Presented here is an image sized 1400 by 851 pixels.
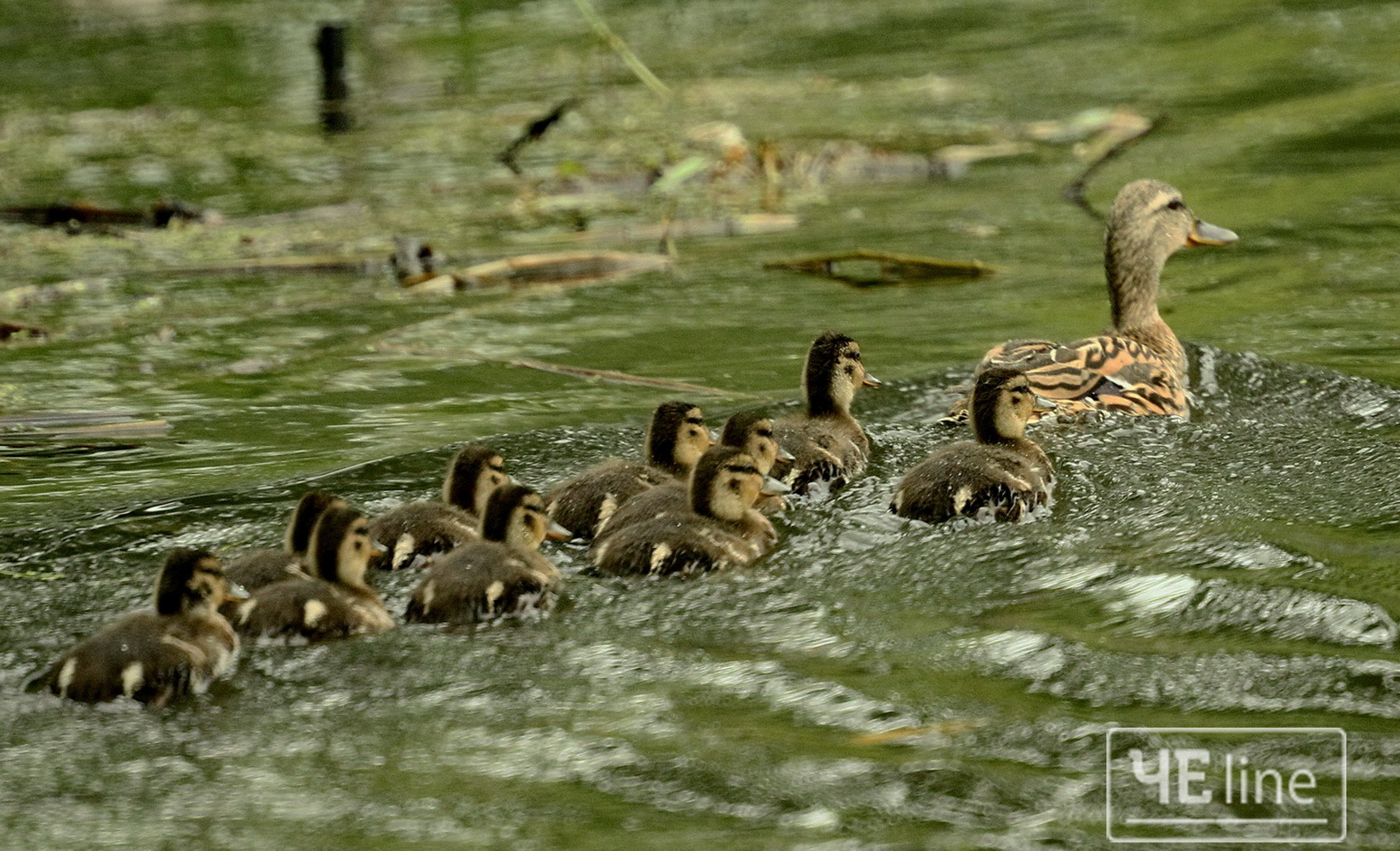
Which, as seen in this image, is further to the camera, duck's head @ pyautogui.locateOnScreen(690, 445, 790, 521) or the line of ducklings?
duck's head @ pyautogui.locateOnScreen(690, 445, 790, 521)

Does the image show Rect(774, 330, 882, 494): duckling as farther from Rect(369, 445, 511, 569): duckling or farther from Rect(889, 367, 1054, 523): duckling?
Rect(369, 445, 511, 569): duckling

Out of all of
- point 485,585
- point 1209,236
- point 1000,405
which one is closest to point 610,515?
point 485,585

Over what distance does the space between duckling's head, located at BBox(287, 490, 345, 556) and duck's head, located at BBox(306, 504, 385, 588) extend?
0.09 meters

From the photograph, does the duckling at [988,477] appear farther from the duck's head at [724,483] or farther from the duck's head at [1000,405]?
the duck's head at [724,483]

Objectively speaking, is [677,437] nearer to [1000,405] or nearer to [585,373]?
[1000,405]

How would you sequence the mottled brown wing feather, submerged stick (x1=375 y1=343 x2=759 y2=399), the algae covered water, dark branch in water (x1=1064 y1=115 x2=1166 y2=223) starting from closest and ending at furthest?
1. the algae covered water
2. the mottled brown wing feather
3. submerged stick (x1=375 y1=343 x2=759 y2=399)
4. dark branch in water (x1=1064 y1=115 x2=1166 y2=223)

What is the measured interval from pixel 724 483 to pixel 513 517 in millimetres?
499

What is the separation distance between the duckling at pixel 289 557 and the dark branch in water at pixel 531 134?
18.8ft

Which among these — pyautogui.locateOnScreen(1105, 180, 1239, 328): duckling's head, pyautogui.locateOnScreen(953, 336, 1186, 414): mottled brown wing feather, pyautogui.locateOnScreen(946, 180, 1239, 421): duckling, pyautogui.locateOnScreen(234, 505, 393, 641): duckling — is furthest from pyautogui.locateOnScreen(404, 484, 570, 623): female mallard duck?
pyautogui.locateOnScreen(1105, 180, 1239, 328): duckling's head

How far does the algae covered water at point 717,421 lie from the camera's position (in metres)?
3.20

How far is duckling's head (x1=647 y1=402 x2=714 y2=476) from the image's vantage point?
4918 millimetres

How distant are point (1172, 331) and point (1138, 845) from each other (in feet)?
12.3

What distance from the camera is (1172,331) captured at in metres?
6.44

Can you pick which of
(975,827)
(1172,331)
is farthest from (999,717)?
(1172,331)
